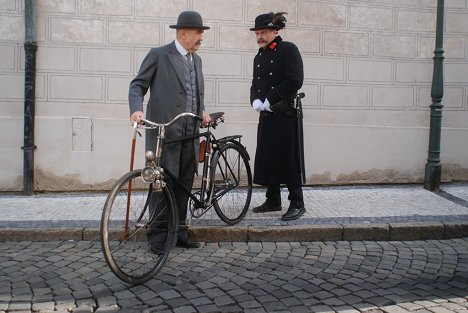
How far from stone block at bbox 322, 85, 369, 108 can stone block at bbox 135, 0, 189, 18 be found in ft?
7.48

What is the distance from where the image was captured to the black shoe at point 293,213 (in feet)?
18.5

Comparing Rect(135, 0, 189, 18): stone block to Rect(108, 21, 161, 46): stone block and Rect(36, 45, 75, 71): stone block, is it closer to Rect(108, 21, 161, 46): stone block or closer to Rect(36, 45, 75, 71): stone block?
Rect(108, 21, 161, 46): stone block

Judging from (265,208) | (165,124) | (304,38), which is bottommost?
(265,208)

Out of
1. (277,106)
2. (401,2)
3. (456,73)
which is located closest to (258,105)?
(277,106)

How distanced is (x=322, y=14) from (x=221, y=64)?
1.59 m

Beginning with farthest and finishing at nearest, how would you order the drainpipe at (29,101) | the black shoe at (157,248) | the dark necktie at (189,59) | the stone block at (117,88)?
the stone block at (117,88) → the drainpipe at (29,101) → the dark necktie at (189,59) → the black shoe at (157,248)

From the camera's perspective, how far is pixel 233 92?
7453 mm

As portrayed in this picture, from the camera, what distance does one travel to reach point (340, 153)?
7.71 metres

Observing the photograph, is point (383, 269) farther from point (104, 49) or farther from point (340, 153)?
point (104, 49)

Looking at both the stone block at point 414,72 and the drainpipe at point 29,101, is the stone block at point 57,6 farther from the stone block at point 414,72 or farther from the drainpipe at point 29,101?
the stone block at point 414,72

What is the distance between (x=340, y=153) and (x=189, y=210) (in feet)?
10.9

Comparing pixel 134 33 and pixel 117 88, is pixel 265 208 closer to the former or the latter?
pixel 117 88

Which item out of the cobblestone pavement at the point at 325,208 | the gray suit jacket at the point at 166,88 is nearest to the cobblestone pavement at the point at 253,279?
the cobblestone pavement at the point at 325,208

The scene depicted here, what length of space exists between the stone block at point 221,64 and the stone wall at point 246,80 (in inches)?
0.5
